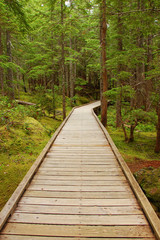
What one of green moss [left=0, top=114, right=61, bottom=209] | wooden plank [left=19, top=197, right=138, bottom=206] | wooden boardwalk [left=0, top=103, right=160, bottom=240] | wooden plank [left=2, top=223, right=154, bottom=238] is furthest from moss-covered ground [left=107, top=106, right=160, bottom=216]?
green moss [left=0, top=114, right=61, bottom=209]

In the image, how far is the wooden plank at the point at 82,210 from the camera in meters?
2.52

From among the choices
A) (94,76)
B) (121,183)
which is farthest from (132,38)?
(94,76)

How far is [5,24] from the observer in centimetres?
854

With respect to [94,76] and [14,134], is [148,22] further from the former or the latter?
[94,76]

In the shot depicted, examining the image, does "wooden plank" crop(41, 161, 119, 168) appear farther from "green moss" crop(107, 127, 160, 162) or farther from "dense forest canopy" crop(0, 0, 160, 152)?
"dense forest canopy" crop(0, 0, 160, 152)

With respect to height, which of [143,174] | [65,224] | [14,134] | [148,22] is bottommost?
[143,174]

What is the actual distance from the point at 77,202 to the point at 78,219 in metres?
0.38

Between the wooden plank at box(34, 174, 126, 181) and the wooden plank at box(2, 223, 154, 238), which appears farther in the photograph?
the wooden plank at box(34, 174, 126, 181)

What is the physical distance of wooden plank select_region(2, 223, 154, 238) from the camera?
83.9 inches

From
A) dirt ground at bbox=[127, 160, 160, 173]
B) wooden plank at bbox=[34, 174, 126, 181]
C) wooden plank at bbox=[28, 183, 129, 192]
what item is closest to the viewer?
wooden plank at bbox=[28, 183, 129, 192]

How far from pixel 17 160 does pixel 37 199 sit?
3.11 meters

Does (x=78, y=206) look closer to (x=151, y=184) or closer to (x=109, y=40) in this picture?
(x=151, y=184)

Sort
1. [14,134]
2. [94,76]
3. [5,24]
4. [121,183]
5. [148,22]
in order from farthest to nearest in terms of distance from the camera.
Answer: [94,76] < [5,24] < [148,22] < [14,134] < [121,183]

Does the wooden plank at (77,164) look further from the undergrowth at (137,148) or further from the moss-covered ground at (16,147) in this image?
the undergrowth at (137,148)
